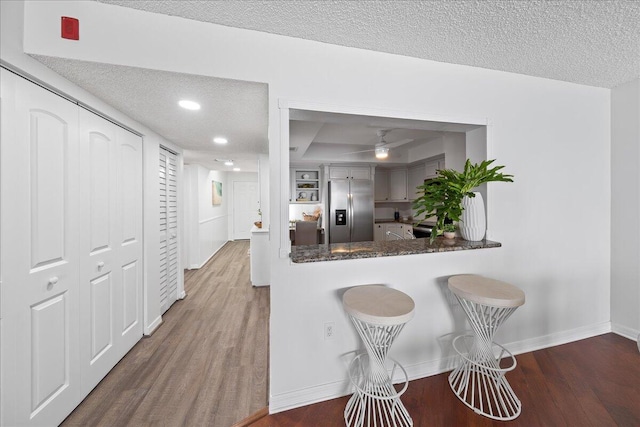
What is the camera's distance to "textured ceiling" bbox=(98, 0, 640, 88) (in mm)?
1310

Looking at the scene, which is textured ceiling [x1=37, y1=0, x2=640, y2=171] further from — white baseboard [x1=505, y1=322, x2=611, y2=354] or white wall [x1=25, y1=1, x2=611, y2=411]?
white baseboard [x1=505, y1=322, x2=611, y2=354]

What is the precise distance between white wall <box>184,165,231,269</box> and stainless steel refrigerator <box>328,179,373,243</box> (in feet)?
9.02

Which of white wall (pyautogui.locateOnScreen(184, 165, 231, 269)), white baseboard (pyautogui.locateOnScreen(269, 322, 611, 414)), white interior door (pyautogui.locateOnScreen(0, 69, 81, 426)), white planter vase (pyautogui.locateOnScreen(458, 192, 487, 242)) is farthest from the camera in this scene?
white wall (pyautogui.locateOnScreen(184, 165, 231, 269))


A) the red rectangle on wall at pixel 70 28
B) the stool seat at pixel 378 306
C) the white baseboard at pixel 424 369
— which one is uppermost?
the red rectangle on wall at pixel 70 28

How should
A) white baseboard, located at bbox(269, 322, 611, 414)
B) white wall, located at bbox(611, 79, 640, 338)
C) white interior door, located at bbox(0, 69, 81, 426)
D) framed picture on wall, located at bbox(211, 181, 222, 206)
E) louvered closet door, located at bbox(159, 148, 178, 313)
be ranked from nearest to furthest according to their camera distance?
white interior door, located at bbox(0, 69, 81, 426), white baseboard, located at bbox(269, 322, 611, 414), white wall, located at bbox(611, 79, 640, 338), louvered closet door, located at bbox(159, 148, 178, 313), framed picture on wall, located at bbox(211, 181, 222, 206)

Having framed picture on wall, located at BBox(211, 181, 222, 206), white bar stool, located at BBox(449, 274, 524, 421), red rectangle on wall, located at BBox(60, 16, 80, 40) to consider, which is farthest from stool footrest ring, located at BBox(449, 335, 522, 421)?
framed picture on wall, located at BBox(211, 181, 222, 206)

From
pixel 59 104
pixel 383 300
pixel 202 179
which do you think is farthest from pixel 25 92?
pixel 202 179

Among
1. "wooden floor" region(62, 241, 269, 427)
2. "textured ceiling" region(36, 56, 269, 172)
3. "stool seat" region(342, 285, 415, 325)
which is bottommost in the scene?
"wooden floor" region(62, 241, 269, 427)

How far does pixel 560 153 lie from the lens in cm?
217

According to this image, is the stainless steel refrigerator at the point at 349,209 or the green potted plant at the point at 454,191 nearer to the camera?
the green potted plant at the point at 454,191

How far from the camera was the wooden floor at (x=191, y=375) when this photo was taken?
4.90 feet

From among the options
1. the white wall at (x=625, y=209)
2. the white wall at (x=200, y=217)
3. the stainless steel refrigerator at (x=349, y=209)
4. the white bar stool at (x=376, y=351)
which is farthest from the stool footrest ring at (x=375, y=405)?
the white wall at (x=200, y=217)

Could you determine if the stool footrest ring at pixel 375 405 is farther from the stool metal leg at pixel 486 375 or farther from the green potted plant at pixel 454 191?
the green potted plant at pixel 454 191

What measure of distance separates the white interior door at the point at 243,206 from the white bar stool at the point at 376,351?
280 inches
